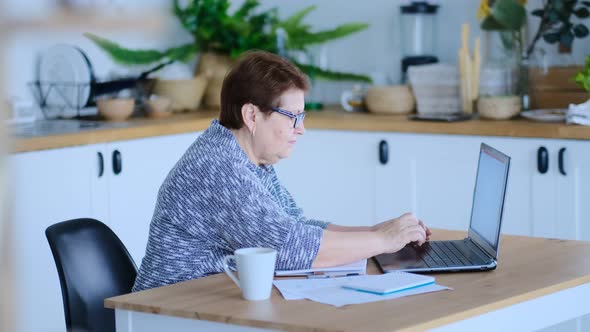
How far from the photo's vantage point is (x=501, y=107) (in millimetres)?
3510

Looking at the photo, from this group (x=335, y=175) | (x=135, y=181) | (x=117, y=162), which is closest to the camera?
(x=117, y=162)

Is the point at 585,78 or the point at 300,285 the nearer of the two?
the point at 300,285

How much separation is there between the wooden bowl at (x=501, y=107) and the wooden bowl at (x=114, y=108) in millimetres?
1493

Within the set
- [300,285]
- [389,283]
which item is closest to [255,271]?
[300,285]

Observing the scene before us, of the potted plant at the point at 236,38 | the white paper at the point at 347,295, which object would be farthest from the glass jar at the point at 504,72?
the white paper at the point at 347,295

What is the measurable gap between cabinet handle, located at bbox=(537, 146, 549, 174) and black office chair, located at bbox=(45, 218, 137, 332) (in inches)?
70.3

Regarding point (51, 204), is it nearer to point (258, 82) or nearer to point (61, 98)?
point (61, 98)

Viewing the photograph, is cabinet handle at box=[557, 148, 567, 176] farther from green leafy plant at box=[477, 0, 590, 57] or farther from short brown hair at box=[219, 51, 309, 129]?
short brown hair at box=[219, 51, 309, 129]

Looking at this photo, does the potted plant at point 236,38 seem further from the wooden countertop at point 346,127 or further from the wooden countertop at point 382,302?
the wooden countertop at point 382,302

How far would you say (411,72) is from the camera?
3.89 metres

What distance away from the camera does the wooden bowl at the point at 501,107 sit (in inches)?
138

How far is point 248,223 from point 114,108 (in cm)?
210

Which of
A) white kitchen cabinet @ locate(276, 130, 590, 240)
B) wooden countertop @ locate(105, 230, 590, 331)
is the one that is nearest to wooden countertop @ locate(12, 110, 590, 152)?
white kitchen cabinet @ locate(276, 130, 590, 240)

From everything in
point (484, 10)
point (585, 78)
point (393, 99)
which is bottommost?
point (393, 99)
